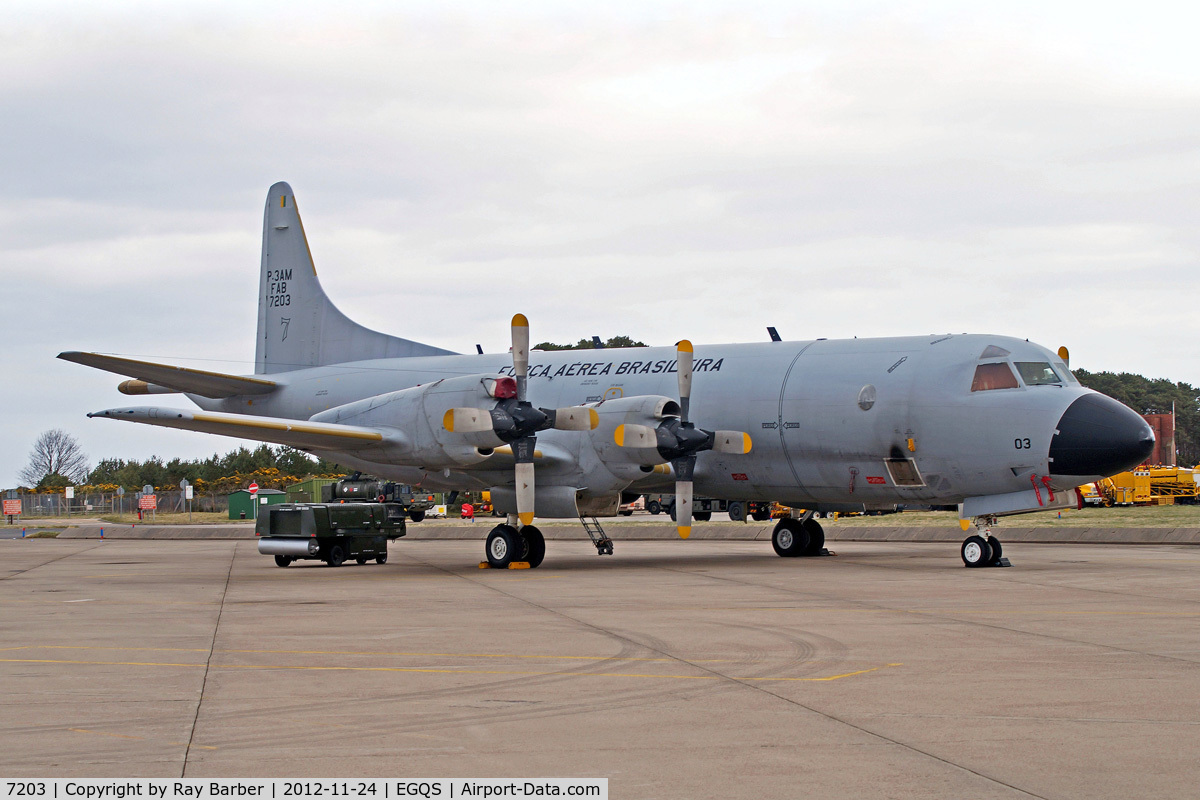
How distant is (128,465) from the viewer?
12675 centimetres

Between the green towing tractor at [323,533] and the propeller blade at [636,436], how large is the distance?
7.00 meters

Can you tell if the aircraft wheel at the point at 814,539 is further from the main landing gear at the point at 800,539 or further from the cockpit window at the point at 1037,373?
the cockpit window at the point at 1037,373

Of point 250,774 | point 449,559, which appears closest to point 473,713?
point 250,774

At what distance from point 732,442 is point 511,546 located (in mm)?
5066

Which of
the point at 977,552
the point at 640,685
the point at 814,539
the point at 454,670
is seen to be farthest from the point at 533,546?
the point at 640,685

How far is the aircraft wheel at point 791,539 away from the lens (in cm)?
2769

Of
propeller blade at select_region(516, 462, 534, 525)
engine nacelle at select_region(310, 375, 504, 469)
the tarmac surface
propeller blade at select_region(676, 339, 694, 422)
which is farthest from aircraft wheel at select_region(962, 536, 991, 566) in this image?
engine nacelle at select_region(310, 375, 504, 469)

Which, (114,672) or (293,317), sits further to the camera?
(293,317)

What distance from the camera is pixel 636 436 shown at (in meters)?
23.6

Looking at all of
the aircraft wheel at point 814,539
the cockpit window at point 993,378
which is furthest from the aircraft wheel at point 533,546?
the cockpit window at point 993,378

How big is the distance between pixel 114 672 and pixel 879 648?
696cm

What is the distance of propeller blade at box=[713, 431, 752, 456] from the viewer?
2392 cm

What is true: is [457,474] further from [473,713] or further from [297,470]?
[297,470]

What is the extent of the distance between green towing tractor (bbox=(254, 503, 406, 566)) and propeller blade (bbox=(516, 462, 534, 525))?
550 centimetres
